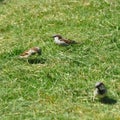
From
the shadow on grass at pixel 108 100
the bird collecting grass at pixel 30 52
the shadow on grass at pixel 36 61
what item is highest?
the bird collecting grass at pixel 30 52

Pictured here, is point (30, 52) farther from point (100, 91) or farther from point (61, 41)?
point (100, 91)

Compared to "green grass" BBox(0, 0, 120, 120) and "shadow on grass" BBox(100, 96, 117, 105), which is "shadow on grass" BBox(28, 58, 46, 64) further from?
"shadow on grass" BBox(100, 96, 117, 105)

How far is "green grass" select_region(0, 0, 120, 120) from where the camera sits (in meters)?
7.77

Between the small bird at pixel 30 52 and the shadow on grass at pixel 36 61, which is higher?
the small bird at pixel 30 52

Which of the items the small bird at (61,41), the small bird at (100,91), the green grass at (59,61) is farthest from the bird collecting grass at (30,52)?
the small bird at (100,91)

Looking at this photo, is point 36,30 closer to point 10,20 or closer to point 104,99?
point 10,20

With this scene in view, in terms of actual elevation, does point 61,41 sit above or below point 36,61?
above

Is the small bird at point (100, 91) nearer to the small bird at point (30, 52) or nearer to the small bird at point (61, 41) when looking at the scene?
the small bird at point (30, 52)

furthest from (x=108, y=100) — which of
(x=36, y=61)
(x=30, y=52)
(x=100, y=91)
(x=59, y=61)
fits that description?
(x=30, y=52)

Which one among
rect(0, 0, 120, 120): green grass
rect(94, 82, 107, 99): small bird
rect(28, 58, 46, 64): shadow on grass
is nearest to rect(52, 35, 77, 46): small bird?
rect(0, 0, 120, 120): green grass

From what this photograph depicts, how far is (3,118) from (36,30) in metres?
4.03

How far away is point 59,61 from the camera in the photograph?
30.7 ft

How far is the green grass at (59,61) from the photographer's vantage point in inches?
306

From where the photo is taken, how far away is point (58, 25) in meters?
11.6
